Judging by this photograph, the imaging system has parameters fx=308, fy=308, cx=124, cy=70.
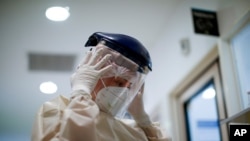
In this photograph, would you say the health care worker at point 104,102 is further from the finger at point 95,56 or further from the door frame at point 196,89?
the door frame at point 196,89

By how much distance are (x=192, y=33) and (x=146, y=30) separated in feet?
1.12

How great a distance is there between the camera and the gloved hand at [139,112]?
3.67 ft

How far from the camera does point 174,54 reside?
2297 millimetres

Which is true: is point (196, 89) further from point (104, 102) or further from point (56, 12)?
point (104, 102)

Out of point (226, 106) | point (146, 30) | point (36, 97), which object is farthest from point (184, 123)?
point (36, 97)

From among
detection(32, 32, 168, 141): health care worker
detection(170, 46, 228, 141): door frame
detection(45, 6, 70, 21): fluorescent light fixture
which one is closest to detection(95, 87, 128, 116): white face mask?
detection(32, 32, 168, 141): health care worker

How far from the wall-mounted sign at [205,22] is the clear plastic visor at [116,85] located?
85 cm

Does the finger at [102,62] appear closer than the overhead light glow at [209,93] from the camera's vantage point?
Yes

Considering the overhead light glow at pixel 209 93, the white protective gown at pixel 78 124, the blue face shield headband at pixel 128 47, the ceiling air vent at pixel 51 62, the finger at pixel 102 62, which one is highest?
the ceiling air vent at pixel 51 62

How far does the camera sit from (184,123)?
234 centimetres

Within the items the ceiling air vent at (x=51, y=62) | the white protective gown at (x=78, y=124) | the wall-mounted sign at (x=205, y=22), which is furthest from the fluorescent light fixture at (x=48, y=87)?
the wall-mounted sign at (x=205, y=22)

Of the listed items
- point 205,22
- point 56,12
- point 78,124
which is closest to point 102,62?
point 78,124

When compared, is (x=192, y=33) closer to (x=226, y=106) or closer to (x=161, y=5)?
(x=161, y=5)

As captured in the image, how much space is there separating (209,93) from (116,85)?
3.67ft
